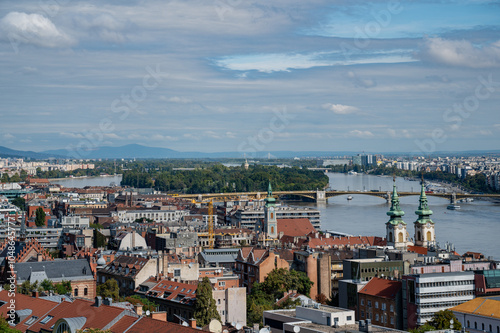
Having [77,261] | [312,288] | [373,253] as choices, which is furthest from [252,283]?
[77,261]

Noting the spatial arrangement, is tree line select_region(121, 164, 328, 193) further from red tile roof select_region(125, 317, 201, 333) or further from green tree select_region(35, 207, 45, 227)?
red tile roof select_region(125, 317, 201, 333)

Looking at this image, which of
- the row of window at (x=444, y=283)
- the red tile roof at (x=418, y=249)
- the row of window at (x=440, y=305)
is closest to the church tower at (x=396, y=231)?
the red tile roof at (x=418, y=249)

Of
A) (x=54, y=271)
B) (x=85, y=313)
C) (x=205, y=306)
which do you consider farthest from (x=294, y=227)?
(x=85, y=313)

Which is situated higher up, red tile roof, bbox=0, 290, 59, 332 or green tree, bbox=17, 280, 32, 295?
red tile roof, bbox=0, 290, 59, 332

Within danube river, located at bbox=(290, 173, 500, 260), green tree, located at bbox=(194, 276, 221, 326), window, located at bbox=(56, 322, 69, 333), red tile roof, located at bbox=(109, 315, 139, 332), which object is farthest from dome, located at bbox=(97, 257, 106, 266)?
danube river, located at bbox=(290, 173, 500, 260)

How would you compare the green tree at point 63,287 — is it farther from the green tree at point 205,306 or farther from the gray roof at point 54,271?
the green tree at point 205,306

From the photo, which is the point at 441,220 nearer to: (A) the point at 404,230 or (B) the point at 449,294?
(A) the point at 404,230
